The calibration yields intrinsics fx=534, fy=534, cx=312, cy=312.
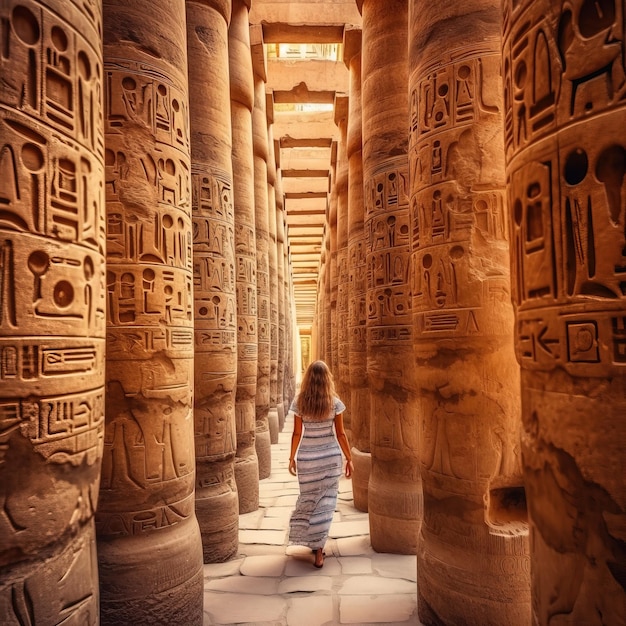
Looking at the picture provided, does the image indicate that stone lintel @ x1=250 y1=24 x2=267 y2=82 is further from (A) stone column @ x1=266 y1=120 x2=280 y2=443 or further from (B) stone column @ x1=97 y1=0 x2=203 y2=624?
(B) stone column @ x1=97 y1=0 x2=203 y2=624

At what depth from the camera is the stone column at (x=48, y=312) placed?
71.0 inches

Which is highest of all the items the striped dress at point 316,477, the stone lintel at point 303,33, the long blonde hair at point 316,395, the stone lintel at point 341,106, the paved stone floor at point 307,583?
the stone lintel at point 303,33

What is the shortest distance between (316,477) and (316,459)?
17cm

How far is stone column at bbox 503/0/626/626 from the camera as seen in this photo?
4.65 feet

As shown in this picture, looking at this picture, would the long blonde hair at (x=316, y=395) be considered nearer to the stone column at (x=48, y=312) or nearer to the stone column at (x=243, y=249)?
the stone column at (x=243, y=249)

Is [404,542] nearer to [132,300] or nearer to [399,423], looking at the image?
[399,423]

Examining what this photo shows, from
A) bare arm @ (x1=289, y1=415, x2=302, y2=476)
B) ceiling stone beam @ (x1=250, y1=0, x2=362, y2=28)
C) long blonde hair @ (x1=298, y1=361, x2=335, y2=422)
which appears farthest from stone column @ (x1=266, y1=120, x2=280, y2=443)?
long blonde hair @ (x1=298, y1=361, x2=335, y2=422)

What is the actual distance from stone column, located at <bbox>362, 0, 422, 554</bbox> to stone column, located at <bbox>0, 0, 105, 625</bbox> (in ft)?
11.3

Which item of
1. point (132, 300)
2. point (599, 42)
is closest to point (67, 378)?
point (132, 300)

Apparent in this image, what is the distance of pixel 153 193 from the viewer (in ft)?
11.5

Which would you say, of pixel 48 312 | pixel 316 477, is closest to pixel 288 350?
pixel 316 477

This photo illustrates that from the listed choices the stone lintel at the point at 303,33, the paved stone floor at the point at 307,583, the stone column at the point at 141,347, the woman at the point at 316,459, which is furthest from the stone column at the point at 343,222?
the stone column at the point at 141,347

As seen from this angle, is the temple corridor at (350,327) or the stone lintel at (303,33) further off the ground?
the stone lintel at (303,33)

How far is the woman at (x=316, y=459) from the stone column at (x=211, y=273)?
2.56 ft
